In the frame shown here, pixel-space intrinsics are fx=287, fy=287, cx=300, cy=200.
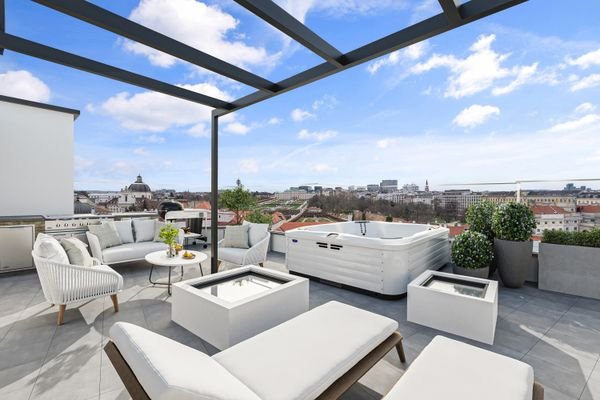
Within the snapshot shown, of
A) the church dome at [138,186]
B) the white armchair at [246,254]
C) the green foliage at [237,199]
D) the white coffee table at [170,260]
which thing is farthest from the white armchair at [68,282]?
the church dome at [138,186]

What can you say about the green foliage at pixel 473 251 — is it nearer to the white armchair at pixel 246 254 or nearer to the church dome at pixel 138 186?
the white armchair at pixel 246 254

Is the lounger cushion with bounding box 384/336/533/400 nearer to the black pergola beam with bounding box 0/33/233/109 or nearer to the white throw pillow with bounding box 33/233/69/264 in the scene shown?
the white throw pillow with bounding box 33/233/69/264

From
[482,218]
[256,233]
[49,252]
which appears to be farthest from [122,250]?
[482,218]

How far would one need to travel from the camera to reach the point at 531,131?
477 centimetres

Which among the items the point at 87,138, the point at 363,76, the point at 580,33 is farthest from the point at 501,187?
the point at 87,138

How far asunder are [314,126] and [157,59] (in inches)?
173

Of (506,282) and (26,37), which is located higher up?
(26,37)

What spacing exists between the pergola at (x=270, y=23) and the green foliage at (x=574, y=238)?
134 inches

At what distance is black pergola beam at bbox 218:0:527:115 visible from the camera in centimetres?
182

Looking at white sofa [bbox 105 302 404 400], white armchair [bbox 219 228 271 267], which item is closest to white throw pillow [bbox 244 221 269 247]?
white armchair [bbox 219 228 271 267]

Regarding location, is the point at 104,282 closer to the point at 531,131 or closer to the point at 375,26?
the point at 375,26

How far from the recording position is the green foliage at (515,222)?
381 centimetres

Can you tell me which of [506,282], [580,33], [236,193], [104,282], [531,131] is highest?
[580,33]

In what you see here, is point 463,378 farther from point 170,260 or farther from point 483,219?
point 483,219
